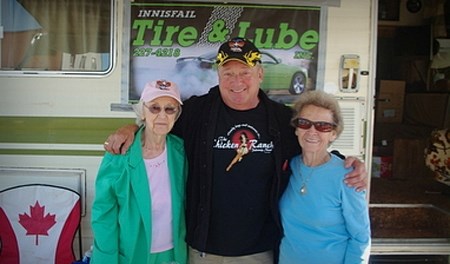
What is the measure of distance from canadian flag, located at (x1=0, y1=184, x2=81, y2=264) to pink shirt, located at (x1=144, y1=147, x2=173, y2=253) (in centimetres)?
111

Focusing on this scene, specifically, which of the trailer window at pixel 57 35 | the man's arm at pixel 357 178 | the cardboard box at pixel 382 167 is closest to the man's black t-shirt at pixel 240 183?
the man's arm at pixel 357 178

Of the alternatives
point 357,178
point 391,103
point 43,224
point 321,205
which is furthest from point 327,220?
point 391,103

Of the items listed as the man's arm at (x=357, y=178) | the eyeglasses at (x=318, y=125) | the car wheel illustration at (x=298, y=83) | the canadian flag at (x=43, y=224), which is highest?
the car wheel illustration at (x=298, y=83)

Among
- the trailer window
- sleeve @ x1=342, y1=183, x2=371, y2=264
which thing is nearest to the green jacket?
sleeve @ x1=342, y1=183, x2=371, y2=264

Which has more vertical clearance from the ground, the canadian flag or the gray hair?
the gray hair

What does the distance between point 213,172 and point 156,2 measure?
4.67 ft

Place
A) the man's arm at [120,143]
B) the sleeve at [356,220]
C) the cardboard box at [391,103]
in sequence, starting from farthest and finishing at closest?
1. the cardboard box at [391,103]
2. the man's arm at [120,143]
3. the sleeve at [356,220]

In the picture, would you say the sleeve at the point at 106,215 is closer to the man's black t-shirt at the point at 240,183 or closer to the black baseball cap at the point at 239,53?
the man's black t-shirt at the point at 240,183

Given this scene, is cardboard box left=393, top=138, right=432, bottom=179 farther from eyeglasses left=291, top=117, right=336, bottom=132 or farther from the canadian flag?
the canadian flag

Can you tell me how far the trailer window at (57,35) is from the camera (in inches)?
121

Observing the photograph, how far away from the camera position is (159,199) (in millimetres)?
2168

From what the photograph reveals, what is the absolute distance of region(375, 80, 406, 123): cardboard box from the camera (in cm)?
613

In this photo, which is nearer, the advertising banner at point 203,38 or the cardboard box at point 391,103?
the advertising banner at point 203,38

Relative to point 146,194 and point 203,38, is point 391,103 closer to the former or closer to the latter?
point 203,38
